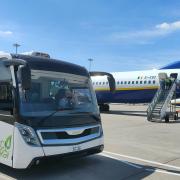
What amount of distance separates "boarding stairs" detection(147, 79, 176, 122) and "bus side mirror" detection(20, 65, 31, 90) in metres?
15.6

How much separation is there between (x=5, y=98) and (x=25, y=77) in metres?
1.06

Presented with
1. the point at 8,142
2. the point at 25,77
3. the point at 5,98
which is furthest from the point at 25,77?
the point at 8,142

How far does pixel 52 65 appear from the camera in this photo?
26.9ft

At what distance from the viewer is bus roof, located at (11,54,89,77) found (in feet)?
25.6

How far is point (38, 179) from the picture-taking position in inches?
293

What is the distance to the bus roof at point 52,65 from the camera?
782 cm

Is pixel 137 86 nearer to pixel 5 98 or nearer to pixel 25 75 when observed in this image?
pixel 5 98

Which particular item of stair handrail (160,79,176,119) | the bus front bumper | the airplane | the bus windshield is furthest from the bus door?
the airplane

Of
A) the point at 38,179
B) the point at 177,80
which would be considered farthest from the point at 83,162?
the point at 177,80

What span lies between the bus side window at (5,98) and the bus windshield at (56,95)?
0.32 metres

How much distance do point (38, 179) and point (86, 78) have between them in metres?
2.81

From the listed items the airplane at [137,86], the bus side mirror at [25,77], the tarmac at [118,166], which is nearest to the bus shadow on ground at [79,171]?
the tarmac at [118,166]

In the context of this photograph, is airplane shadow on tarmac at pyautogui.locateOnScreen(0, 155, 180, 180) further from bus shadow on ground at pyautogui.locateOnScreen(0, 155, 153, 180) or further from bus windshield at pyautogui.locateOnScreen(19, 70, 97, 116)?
bus windshield at pyautogui.locateOnScreen(19, 70, 97, 116)

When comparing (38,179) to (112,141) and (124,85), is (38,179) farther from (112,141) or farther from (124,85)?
(124,85)
